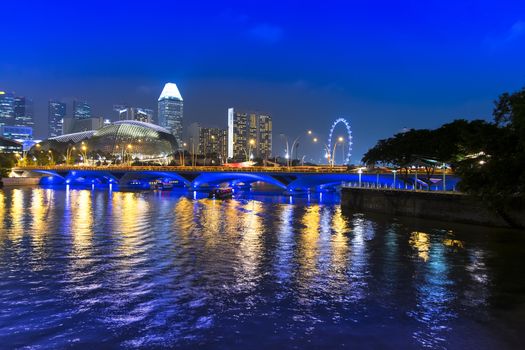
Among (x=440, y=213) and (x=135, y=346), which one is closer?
(x=135, y=346)

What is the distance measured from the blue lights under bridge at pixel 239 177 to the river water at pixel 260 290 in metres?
36.3

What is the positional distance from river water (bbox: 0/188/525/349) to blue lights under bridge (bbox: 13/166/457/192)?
119 ft

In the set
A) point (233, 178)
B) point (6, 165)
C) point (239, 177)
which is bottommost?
point (233, 178)

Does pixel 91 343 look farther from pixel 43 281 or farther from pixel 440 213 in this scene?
pixel 440 213

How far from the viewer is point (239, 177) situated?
358 ft

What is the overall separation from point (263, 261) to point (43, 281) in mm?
10330

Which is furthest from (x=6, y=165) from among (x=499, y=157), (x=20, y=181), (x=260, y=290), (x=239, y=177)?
(x=260, y=290)

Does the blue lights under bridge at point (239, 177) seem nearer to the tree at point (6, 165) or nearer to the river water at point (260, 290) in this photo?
the tree at point (6, 165)

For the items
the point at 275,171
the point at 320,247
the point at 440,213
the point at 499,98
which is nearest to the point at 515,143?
the point at 499,98

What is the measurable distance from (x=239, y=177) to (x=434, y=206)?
65.5m

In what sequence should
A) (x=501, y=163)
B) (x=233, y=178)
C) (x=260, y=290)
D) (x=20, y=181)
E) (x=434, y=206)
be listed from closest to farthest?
(x=260, y=290) → (x=501, y=163) → (x=434, y=206) → (x=233, y=178) → (x=20, y=181)

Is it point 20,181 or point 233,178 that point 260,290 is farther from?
point 20,181

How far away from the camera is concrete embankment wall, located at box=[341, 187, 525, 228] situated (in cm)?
3981

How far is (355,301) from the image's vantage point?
1748cm
